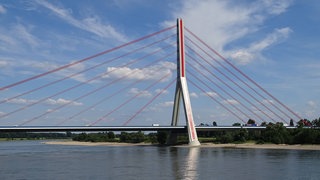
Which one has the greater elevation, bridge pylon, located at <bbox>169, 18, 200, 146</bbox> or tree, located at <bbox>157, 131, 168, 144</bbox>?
bridge pylon, located at <bbox>169, 18, 200, 146</bbox>

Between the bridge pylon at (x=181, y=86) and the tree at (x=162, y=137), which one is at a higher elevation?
the bridge pylon at (x=181, y=86)

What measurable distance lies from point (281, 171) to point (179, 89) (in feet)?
143

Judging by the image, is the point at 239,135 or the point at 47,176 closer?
the point at 47,176

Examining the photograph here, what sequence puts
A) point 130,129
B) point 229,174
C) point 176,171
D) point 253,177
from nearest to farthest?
point 253,177 → point 229,174 → point 176,171 → point 130,129

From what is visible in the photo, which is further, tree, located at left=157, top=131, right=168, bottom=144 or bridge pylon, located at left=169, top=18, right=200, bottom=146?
tree, located at left=157, top=131, right=168, bottom=144

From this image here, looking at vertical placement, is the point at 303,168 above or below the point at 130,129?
below

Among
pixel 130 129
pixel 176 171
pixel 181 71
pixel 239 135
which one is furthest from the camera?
pixel 239 135

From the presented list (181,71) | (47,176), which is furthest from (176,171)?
(181,71)

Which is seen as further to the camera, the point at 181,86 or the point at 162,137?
the point at 162,137

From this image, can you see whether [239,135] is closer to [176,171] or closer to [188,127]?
[188,127]

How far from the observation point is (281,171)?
34938mm

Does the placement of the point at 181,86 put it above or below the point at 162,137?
above

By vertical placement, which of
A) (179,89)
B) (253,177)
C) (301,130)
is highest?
(179,89)

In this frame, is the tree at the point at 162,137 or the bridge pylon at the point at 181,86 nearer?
the bridge pylon at the point at 181,86
